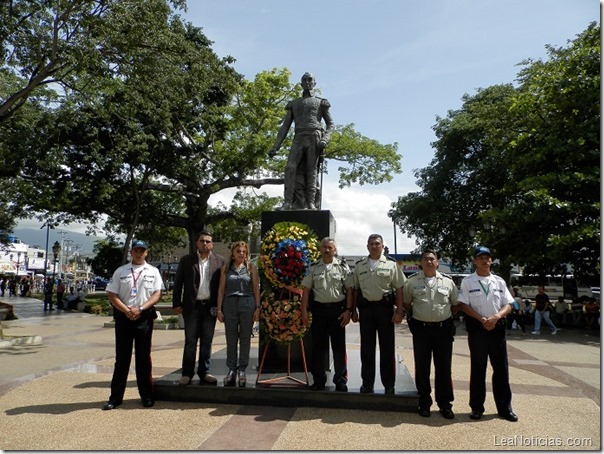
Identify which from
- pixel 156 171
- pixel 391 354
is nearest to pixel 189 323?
pixel 391 354

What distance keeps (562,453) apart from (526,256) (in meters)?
14.5

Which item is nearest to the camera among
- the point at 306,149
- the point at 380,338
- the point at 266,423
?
the point at 266,423

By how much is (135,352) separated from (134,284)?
2.62ft

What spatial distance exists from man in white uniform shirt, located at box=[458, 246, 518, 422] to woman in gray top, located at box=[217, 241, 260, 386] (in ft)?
8.09

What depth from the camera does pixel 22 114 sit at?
1764 centimetres

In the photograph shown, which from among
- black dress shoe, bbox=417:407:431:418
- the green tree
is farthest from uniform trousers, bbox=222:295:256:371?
the green tree

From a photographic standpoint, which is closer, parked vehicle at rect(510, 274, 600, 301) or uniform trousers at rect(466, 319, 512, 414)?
uniform trousers at rect(466, 319, 512, 414)

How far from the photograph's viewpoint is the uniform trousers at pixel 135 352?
548 centimetres

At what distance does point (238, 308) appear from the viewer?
5668 millimetres

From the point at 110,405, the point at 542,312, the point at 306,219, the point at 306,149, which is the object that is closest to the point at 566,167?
the point at 542,312

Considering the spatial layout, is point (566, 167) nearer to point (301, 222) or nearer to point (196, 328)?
point (301, 222)

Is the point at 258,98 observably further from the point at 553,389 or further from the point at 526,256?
the point at 553,389

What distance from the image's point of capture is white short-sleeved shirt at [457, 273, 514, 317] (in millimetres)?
5164

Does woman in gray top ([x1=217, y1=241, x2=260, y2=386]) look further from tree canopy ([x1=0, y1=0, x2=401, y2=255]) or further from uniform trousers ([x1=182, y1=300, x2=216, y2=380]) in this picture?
tree canopy ([x1=0, y1=0, x2=401, y2=255])
